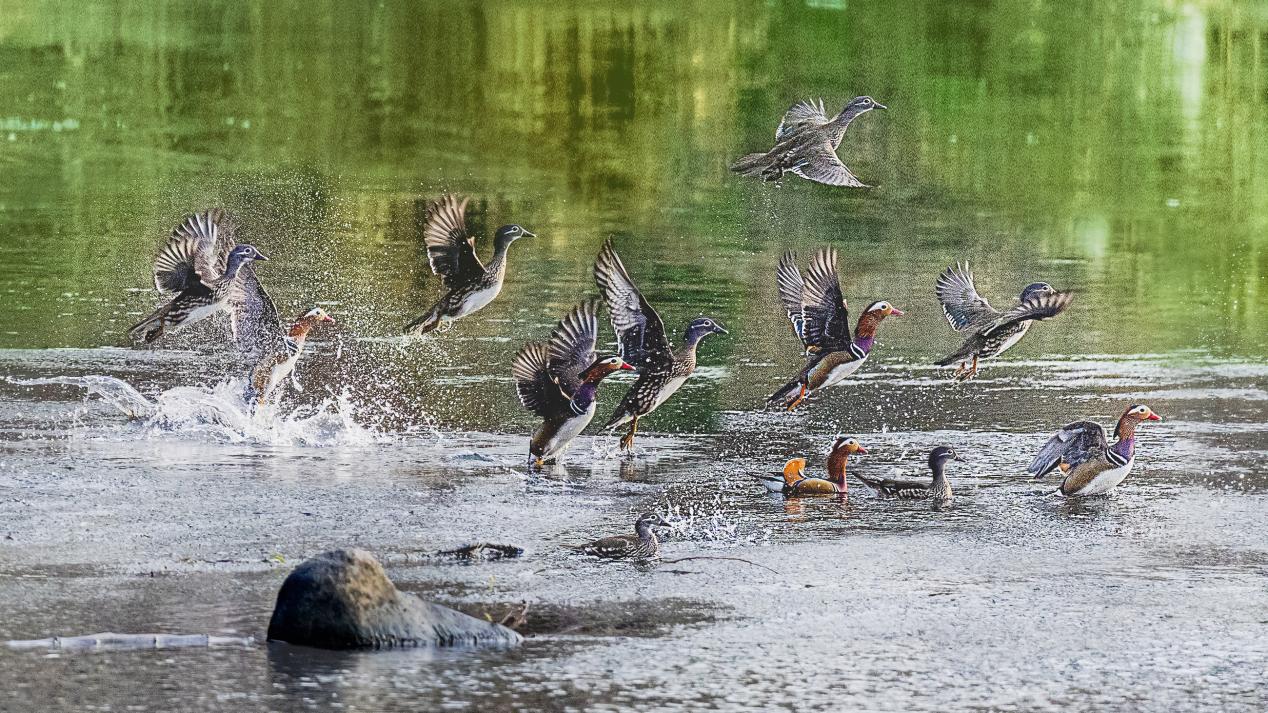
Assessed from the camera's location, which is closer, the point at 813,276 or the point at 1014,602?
the point at 1014,602

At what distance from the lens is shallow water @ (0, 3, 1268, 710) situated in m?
8.38

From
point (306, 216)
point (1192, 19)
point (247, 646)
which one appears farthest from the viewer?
point (1192, 19)

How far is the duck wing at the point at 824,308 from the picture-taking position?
12766 mm

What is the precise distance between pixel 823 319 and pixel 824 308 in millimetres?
64

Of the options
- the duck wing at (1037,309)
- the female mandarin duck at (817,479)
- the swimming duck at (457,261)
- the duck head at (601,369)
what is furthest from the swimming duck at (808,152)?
the female mandarin duck at (817,479)

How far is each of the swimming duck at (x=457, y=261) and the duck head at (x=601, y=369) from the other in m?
1.18

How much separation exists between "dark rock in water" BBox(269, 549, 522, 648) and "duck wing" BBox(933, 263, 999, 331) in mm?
5910

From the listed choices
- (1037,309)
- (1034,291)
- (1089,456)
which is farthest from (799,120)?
(1089,456)

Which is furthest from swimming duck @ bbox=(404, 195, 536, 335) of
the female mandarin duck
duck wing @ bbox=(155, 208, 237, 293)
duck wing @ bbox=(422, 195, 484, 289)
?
the female mandarin duck

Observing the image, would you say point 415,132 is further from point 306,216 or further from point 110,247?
point 110,247

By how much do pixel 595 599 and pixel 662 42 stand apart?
19.3 metres

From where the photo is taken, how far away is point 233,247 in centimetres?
1386

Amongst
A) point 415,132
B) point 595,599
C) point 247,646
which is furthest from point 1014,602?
point 415,132

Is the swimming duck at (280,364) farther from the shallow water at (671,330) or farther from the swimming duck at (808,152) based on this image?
the swimming duck at (808,152)
